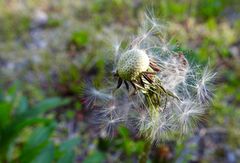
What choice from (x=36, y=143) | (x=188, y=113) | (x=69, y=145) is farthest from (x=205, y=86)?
(x=36, y=143)

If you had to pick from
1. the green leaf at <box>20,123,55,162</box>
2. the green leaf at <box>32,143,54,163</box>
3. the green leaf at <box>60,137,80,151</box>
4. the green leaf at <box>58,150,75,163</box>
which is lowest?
the green leaf at <box>58,150,75,163</box>

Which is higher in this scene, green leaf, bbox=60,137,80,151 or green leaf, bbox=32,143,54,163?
green leaf, bbox=32,143,54,163

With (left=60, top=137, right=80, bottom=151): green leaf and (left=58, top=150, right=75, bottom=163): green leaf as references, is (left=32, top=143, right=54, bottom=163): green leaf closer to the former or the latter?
(left=58, top=150, right=75, bottom=163): green leaf

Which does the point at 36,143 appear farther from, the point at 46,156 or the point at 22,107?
the point at 22,107

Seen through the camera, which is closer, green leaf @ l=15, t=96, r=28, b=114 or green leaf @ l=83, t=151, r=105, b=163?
green leaf @ l=83, t=151, r=105, b=163

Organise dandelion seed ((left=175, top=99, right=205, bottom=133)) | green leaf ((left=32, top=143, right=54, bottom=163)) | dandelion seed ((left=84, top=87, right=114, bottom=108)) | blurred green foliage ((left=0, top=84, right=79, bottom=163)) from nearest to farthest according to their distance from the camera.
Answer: dandelion seed ((left=175, top=99, right=205, bottom=133)), dandelion seed ((left=84, top=87, right=114, bottom=108)), green leaf ((left=32, top=143, right=54, bottom=163)), blurred green foliage ((left=0, top=84, right=79, bottom=163))

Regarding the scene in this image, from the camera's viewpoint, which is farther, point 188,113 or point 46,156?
point 46,156

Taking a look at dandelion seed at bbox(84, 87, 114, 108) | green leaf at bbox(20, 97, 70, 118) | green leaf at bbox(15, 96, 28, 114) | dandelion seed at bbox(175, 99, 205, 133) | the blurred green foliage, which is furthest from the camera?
green leaf at bbox(15, 96, 28, 114)

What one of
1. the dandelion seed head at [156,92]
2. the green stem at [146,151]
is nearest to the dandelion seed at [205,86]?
the dandelion seed head at [156,92]

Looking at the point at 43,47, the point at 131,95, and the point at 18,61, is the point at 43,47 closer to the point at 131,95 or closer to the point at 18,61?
the point at 18,61

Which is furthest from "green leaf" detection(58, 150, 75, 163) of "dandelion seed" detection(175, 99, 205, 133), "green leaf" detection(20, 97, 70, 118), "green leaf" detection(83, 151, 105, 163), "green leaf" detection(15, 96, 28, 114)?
"dandelion seed" detection(175, 99, 205, 133)
